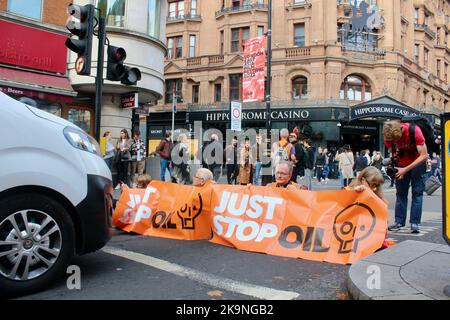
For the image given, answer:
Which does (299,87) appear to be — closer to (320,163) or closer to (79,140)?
(320,163)

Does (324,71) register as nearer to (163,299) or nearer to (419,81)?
(419,81)

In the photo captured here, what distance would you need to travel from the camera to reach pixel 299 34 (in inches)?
A: 1230

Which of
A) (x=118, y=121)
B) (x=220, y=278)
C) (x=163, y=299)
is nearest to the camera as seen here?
(x=163, y=299)

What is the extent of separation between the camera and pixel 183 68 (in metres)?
34.9

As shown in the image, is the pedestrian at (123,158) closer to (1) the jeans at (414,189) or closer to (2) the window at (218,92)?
(1) the jeans at (414,189)

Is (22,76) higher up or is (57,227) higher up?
(22,76)

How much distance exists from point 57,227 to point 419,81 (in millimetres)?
37284

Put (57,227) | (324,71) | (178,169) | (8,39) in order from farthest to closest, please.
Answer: (324,71) → (178,169) → (8,39) → (57,227)

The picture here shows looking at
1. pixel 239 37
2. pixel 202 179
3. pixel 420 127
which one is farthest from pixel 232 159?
pixel 239 37

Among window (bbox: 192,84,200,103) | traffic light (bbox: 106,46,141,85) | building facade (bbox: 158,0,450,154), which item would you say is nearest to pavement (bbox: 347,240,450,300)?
traffic light (bbox: 106,46,141,85)

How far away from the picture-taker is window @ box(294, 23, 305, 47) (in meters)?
31.1

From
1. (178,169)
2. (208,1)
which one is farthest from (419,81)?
(178,169)

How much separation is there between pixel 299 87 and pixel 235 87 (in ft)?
16.7

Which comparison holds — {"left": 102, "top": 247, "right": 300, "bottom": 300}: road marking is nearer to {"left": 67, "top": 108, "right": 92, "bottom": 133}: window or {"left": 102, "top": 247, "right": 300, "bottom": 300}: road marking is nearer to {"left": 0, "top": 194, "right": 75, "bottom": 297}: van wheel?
{"left": 0, "top": 194, "right": 75, "bottom": 297}: van wheel
